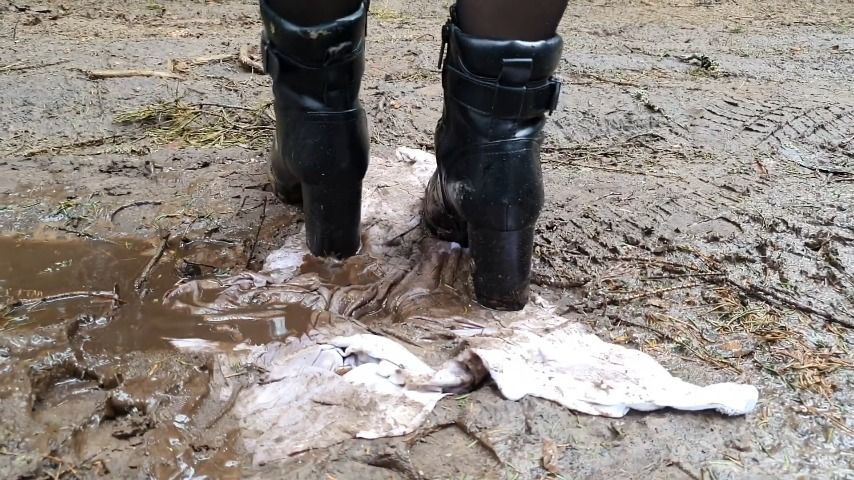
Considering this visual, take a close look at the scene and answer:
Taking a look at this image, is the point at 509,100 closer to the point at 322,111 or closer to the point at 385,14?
the point at 322,111

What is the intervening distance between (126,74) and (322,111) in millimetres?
1777

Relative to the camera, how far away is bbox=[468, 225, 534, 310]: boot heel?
53.1 inches

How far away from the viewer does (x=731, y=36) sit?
4109mm

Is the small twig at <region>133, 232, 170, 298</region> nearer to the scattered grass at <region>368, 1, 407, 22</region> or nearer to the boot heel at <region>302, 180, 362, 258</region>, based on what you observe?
the boot heel at <region>302, 180, 362, 258</region>

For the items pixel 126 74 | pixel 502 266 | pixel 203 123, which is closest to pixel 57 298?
pixel 502 266

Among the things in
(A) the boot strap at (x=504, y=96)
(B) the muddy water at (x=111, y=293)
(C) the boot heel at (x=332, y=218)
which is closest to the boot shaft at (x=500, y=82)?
(A) the boot strap at (x=504, y=96)

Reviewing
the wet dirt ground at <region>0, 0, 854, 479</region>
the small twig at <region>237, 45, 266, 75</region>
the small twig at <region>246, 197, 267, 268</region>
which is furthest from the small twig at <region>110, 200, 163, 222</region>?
the small twig at <region>237, 45, 266, 75</region>

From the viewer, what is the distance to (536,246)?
168cm

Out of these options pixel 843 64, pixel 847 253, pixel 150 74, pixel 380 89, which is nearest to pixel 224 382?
pixel 847 253

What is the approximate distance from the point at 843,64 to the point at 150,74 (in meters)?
3.61

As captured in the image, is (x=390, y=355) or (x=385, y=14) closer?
(x=390, y=355)

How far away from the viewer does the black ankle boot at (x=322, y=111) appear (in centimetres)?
127

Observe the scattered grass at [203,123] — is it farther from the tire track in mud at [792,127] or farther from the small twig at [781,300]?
the tire track in mud at [792,127]

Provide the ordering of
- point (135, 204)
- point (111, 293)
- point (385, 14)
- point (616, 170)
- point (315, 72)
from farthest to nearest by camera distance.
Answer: point (385, 14) → point (616, 170) → point (135, 204) → point (111, 293) → point (315, 72)
